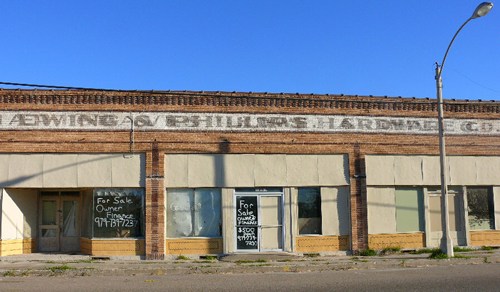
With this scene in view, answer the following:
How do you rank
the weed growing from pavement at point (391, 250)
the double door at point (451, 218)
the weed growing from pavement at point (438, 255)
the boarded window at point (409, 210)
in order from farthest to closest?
the double door at point (451, 218)
the boarded window at point (409, 210)
the weed growing from pavement at point (391, 250)
the weed growing from pavement at point (438, 255)

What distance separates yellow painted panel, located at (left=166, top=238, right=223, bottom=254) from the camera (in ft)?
60.1

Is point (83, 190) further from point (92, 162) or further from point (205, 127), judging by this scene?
point (205, 127)

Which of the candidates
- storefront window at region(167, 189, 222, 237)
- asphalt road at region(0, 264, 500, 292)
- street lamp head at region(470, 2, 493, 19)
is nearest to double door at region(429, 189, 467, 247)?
asphalt road at region(0, 264, 500, 292)

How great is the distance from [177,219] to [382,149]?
302 inches

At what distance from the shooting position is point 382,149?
64.4 feet

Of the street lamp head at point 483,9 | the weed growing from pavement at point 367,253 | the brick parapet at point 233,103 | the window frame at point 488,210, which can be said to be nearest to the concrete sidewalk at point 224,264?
the weed growing from pavement at point 367,253

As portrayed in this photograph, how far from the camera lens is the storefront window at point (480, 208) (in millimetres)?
20422

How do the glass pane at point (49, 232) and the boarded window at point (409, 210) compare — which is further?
the boarded window at point (409, 210)

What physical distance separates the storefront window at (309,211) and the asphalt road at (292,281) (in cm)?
439

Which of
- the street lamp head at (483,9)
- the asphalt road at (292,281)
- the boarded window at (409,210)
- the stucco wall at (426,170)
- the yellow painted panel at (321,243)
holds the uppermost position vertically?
the street lamp head at (483,9)

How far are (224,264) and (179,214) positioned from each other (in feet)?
9.44

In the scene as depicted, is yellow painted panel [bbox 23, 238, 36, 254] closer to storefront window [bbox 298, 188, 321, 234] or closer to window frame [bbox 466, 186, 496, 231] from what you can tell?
storefront window [bbox 298, 188, 321, 234]

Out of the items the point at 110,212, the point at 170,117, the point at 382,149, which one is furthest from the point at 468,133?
the point at 110,212

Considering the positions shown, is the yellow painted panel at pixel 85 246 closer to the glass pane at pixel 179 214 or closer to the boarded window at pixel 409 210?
the glass pane at pixel 179 214
